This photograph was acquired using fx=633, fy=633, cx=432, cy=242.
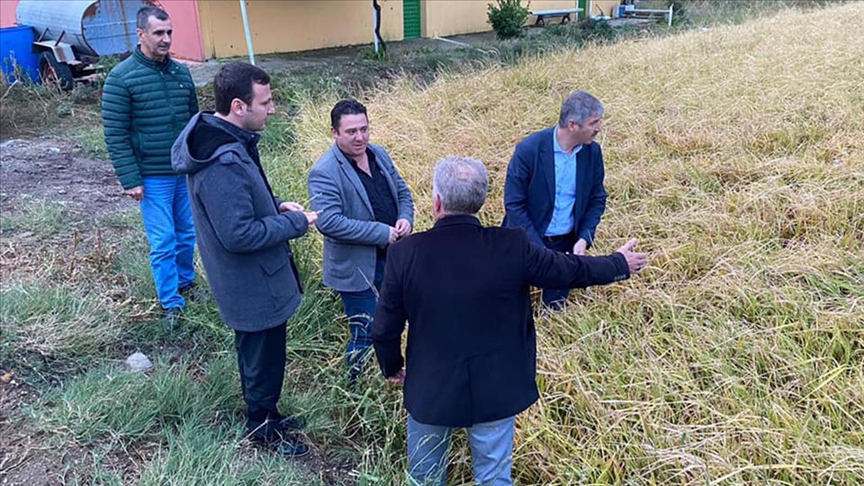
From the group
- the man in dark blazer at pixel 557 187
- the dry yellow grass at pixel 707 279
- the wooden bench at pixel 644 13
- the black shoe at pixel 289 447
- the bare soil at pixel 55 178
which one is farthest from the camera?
the wooden bench at pixel 644 13

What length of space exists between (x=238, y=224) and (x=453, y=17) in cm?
1694

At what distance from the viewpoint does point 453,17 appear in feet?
58.9

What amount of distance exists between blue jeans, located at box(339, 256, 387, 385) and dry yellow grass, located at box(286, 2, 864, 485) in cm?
81

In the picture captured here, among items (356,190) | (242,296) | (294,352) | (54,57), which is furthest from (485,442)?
(54,57)

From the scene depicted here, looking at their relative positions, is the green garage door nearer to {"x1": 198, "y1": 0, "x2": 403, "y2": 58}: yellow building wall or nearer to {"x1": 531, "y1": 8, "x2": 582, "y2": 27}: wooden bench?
{"x1": 198, "y1": 0, "x2": 403, "y2": 58}: yellow building wall

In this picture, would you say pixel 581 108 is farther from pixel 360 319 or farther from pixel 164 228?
pixel 164 228

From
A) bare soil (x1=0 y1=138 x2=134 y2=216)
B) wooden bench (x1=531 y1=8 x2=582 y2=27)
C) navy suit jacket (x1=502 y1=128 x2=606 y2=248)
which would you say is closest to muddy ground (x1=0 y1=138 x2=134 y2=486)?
bare soil (x1=0 y1=138 x2=134 y2=216)

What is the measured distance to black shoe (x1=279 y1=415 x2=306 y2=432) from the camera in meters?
2.80

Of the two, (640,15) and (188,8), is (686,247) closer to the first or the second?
(188,8)

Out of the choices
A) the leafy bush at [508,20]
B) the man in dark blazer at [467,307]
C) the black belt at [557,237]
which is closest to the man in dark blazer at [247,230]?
the man in dark blazer at [467,307]

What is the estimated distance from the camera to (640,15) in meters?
21.9

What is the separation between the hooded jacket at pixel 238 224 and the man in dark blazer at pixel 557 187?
126cm

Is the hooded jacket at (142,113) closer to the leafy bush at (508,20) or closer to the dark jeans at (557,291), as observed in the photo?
the dark jeans at (557,291)

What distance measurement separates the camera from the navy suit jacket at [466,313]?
1968 mm
